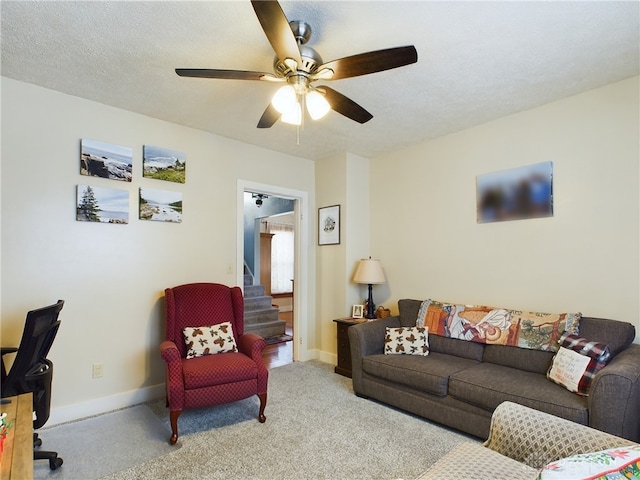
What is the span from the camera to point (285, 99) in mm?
1998

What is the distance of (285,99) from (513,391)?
233 centimetres

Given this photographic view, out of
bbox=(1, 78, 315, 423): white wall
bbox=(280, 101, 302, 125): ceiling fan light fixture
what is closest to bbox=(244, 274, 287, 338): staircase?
bbox=(1, 78, 315, 423): white wall

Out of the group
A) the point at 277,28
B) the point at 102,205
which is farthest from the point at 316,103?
the point at 102,205

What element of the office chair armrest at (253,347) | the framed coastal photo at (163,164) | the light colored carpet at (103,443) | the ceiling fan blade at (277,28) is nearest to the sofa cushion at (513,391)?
the office chair armrest at (253,347)

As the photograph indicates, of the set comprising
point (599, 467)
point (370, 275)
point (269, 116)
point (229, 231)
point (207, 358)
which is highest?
point (269, 116)

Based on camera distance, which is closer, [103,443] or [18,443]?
[18,443]

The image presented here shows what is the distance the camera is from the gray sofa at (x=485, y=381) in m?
1.95

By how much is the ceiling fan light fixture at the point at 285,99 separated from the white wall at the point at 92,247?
1831mm

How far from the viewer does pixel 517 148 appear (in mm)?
3170

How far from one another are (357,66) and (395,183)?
2480mm

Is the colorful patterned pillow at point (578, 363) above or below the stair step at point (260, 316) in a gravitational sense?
above

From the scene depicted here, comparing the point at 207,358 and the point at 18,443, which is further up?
the point at 18,443

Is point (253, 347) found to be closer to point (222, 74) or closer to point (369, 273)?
point (369, 273)

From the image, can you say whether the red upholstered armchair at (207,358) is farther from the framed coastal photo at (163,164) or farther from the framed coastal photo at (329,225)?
the framed coastal photo at (329,225)
